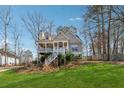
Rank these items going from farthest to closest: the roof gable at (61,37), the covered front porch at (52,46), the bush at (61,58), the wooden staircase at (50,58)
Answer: the roof gable at (61,37)
the covered front porch at (52,46)
the wooden staircase at (50,58)
the bush at (61,58)

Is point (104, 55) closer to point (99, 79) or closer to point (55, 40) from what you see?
point (55, 40)

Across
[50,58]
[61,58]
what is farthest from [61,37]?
[61,58]

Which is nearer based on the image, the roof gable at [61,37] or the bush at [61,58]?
the bush at [61,58]

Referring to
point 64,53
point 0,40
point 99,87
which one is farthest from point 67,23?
point 0,40

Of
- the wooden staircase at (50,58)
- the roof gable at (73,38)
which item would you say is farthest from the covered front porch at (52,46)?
the wooden staircase at (50,58)

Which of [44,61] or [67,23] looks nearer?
[67,23]

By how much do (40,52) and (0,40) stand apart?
415cm

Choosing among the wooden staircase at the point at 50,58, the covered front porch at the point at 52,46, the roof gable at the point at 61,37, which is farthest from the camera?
the roof gable at the point at 61,37

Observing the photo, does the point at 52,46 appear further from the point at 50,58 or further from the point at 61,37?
the point at 50,58

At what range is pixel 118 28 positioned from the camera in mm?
17422

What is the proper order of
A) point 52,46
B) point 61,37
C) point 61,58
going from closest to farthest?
point 61,58
point 52,46
point 61,37

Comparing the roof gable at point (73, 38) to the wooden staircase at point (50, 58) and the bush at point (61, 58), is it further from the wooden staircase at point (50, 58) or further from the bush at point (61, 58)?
the bush at point (61, 58)

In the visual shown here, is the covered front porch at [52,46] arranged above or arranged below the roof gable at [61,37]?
below

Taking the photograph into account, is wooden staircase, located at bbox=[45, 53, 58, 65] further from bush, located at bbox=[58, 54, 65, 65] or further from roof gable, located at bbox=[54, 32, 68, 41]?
roof gable, located at bbox=[54, 32, 68, 41]
